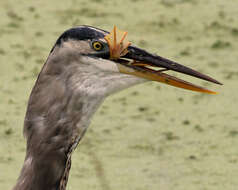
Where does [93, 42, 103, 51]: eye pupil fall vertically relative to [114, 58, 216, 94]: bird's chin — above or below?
above

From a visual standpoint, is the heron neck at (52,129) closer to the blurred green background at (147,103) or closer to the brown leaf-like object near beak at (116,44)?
the brown leaf-like object near beak at (116,44)

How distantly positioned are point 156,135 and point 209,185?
0.77m

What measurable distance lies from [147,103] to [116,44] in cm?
322

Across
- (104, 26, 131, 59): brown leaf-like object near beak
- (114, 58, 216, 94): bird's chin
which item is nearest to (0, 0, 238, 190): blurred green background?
(114, 58, 216, 94): bird's chin

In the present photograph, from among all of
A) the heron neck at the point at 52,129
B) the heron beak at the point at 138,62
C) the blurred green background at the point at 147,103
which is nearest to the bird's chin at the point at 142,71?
the heron beak at the point at 138,62

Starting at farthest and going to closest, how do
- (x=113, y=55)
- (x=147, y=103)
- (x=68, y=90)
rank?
1. (x=147, y=103)
2. (x=113, y=55)
3. (x=68, y=90)

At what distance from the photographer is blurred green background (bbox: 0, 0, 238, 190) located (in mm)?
5547

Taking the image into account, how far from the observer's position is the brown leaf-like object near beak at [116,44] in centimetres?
339

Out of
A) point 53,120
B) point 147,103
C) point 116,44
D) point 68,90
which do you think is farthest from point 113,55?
point 147,103

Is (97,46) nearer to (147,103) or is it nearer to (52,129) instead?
(52,129)

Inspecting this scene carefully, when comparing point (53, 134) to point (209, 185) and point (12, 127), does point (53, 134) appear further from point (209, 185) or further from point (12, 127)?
point (12, 127)

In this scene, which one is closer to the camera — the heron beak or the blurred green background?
the heron beak

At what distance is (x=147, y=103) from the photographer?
21.6ft

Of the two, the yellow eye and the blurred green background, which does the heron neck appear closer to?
the yellow eye
